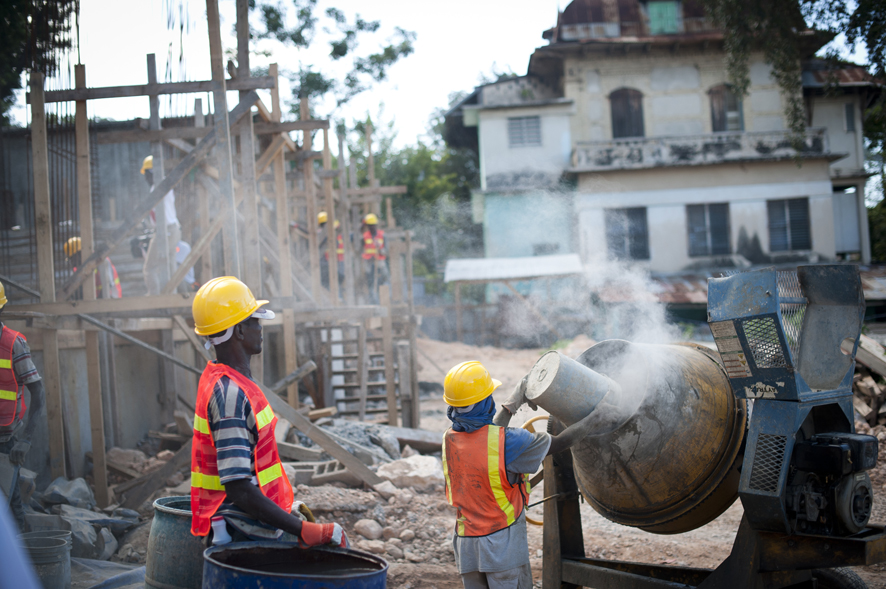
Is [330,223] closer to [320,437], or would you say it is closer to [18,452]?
[320,437]

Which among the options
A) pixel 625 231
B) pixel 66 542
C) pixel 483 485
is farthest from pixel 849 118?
pixel 66 542

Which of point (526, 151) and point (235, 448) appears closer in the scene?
point (235, 448)

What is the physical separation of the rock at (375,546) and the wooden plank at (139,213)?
10.6 ft

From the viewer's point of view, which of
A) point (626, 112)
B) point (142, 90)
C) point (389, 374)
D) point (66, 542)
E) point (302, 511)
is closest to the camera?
point (302, 511)

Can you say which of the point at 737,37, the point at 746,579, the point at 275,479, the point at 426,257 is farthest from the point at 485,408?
the point at 426,257

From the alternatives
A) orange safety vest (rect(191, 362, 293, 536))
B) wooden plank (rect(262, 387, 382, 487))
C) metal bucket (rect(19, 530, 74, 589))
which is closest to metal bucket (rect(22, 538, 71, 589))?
metal bucket (rect(19, 530, 74, 589))

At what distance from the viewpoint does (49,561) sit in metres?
3.41

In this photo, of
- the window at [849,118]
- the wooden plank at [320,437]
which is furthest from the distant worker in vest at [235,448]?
the window at [849,118]

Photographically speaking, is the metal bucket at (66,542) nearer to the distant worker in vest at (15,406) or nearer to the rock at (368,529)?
the distant worker in vest at (15,406)

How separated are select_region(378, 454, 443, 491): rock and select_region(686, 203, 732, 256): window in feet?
54.1

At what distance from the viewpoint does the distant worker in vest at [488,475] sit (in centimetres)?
304

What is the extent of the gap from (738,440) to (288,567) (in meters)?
2.17

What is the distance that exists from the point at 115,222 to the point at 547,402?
11523 mm

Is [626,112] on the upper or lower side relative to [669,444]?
upper
